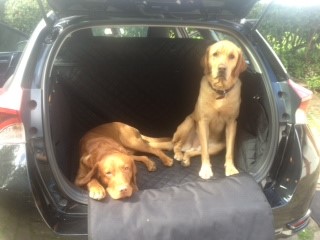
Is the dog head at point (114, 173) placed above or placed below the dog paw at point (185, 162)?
above

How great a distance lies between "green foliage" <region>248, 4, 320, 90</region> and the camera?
26.0 feet

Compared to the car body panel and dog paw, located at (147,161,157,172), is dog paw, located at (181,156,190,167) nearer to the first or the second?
dog paw, located at (147,161,157,172)

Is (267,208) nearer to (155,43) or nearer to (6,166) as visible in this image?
(6,166)

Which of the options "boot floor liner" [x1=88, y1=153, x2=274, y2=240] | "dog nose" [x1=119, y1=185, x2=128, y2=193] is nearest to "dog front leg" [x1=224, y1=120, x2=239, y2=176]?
"boot floor liner" [x1=88, y1=153, x2=274, y2=240]

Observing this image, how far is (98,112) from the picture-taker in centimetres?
378

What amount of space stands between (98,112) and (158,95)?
609 mm

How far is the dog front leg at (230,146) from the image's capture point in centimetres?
291

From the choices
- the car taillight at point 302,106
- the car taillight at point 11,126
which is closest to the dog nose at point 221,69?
the car taillight at point 302,106

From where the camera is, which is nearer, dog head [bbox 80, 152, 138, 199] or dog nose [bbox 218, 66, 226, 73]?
dog head [bbox 80, 152, 138, 199]

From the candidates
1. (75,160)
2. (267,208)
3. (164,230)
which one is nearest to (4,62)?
(75,160)

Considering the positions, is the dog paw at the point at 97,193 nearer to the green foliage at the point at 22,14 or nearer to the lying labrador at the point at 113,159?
the lying labrador at the point at 113,159

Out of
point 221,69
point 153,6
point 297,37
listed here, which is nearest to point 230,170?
point 221,69

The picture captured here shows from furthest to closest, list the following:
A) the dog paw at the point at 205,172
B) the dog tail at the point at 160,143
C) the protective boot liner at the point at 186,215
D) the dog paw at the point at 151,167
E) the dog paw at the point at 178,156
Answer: the dog tail at the point at 160,143, the dog paw at the point at 178,156, the dog paw at the point at 151,167, the dog paw at the point at 205,172, the protective boot liner at the point at 186,215

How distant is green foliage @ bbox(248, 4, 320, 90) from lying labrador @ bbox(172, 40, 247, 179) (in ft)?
16.8
